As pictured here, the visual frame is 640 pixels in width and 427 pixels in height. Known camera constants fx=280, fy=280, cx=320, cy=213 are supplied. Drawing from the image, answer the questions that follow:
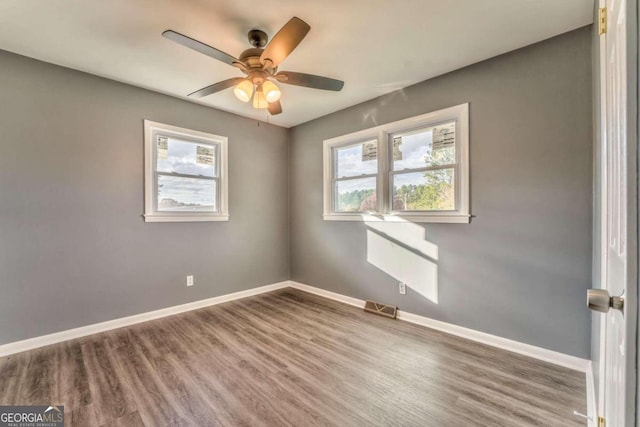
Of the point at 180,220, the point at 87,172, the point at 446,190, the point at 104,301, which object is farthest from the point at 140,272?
the point at 446,190

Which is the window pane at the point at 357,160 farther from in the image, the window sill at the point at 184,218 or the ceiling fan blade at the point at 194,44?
the ceiling fan blade at the point at 194,44

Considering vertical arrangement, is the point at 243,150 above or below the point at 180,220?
above

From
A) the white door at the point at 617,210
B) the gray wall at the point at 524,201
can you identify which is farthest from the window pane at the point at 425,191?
the white door at the point at 617,210

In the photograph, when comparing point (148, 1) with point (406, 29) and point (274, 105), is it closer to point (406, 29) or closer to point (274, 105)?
point (274, 105)

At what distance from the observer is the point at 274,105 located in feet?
8.83

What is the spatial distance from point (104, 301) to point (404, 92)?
400 cm

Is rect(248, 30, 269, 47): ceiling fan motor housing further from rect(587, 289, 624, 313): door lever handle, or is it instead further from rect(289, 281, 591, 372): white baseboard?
rect(289, 281, 591, 372): white baseboard

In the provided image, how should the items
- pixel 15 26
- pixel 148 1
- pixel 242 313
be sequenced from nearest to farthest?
pixel 148 1, pixel 15 26, pixel 242 313

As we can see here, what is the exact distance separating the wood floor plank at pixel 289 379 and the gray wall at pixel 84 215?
38 cm

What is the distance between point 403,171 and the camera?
330 centimetres

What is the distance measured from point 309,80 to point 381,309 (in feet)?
8.63

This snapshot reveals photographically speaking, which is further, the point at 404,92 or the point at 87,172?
the point at 404,92

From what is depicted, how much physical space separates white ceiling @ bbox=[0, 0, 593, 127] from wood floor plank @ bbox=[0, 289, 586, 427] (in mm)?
2654

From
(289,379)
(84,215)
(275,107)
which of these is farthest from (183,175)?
(289,379)
